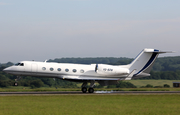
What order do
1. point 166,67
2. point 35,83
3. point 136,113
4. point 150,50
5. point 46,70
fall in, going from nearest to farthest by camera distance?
point 136,113
point 46,70
point 150,50
point 35,83
point 166,67

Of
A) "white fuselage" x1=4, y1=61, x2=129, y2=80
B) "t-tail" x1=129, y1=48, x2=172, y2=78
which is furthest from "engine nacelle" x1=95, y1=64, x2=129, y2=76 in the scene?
"t-tail" x1=129, y1=48, x2=172, y2=78

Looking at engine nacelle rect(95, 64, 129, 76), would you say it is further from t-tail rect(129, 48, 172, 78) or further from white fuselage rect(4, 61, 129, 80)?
t-tail rect(129, 48, 172, 78)

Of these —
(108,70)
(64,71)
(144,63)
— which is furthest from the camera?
(144,63)

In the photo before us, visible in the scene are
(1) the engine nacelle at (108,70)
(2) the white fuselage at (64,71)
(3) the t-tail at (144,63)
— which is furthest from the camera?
(3) the t-tail at (144,63)

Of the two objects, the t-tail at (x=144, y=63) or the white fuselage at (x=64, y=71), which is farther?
the t-tail at (x=144, y=63)

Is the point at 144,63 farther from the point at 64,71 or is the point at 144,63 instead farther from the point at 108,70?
the point at 64,71

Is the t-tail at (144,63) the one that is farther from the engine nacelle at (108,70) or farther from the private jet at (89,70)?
the engine nacelle at (108,70)

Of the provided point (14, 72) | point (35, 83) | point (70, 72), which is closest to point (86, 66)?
point (70, 72)

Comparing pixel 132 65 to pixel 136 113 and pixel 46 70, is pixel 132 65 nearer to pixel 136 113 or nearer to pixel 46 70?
pixel 46 70

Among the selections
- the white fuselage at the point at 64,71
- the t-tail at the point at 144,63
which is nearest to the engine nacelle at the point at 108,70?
the white fuselage at the point at 64,71

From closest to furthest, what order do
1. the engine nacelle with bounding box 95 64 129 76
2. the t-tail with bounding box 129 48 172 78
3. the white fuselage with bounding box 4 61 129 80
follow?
the white fuselage with bounding box 4 61 129 80 < the engine nacelle with bounding box 95 64 129 76 < the t-tail with bounding box 129 48 172 78

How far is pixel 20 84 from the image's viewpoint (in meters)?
59.2

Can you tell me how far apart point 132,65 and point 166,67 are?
138 metres

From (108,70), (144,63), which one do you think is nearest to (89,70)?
(108,70)
